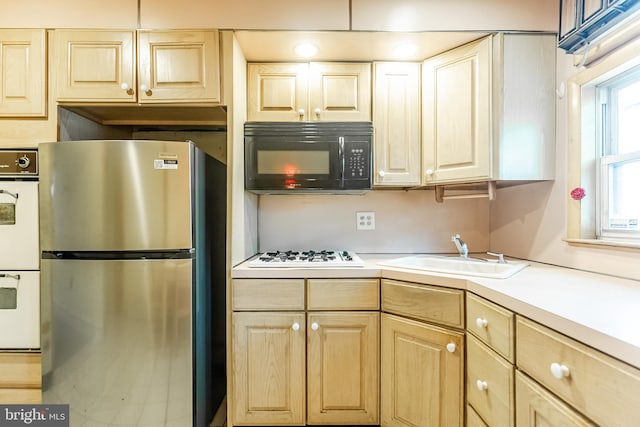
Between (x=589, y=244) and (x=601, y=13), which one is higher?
(x=601, y=13)

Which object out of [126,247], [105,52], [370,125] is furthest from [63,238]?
[370,125]

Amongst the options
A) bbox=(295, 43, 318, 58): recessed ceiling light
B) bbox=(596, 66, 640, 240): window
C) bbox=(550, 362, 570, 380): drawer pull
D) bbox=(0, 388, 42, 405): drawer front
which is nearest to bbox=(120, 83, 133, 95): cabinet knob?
bbox=(295, 43, 318, 58): recessed ceiling light

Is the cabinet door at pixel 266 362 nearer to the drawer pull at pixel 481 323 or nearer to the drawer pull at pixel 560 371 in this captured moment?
the drawer pull at pixel 481 323

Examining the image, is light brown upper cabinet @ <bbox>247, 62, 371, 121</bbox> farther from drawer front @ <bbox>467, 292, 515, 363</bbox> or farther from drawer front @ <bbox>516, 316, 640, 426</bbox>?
drawer front @ <bbox>516, 316, 640, 426</bbox>

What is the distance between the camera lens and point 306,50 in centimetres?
156

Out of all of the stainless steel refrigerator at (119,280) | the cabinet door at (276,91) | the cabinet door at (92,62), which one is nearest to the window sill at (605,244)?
the cabinet door at (276,91)

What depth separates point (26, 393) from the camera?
54.0 inches

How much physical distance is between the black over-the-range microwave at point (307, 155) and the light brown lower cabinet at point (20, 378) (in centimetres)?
134

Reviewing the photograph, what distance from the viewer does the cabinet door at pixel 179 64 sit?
55.2 inches

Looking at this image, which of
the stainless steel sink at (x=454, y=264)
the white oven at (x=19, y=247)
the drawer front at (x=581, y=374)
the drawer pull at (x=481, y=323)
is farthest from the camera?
the stainless steel sink at (x=454, y=264)

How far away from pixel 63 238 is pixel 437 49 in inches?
80.7

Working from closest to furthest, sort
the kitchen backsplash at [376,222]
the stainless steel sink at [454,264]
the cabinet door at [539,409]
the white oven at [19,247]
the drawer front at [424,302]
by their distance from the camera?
the cabinet door at [539,409] < the drawer front at [424,302] < the white oven at [19,247] < the stainless steel sink at [454,264] < the kitchen backsplash at [376,222]

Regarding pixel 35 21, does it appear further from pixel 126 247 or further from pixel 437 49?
pixel 437 49

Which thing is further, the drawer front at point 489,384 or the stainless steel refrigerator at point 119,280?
the stainless steel refrigerator at point 119,280
